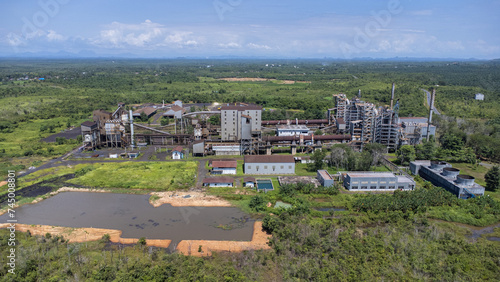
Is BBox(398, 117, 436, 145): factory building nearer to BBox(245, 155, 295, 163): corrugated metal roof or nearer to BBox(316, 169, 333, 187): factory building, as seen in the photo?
BBox(316, 169, 333, 187): factory building

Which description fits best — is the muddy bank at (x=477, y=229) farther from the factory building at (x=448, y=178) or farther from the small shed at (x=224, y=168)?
the small shed at (x=224, y=168)

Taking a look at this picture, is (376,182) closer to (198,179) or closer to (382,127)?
(382,127)

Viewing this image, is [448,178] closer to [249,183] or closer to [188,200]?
[249,183]

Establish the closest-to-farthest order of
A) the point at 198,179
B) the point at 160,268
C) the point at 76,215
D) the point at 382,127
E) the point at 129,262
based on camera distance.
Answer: the point at 160,268, the point at 129,262, the point at 76,215, the point at 198,179, the point at 382,127

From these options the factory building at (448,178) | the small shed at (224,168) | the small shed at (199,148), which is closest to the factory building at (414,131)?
the factory building at (448,178)

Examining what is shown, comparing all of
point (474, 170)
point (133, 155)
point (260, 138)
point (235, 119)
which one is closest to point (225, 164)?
point (260, 138)

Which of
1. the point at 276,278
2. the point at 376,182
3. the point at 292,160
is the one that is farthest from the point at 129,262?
the point at 376,182
